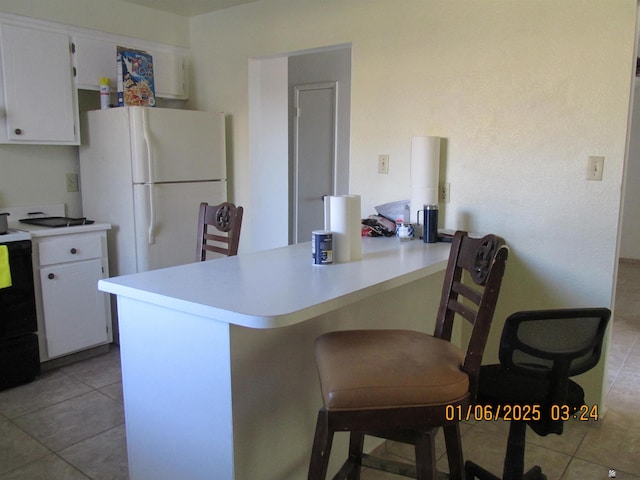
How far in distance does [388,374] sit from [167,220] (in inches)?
98.7

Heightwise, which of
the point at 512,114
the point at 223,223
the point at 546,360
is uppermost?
the point at 512,114

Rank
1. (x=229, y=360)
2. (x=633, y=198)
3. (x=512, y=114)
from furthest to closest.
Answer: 1. (x=633, y=198)
2. (x=512, y=114)
3. (x=229, y=360)

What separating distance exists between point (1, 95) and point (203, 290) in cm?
224

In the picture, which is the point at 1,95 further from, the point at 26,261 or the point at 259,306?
the point at 259,306

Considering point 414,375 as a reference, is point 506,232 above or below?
above

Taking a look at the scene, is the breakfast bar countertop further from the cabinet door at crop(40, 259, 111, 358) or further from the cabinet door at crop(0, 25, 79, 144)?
the cabinet door at crop(0, 25, 79, 144)

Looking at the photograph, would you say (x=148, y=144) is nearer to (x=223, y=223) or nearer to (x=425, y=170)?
(x=223, y=223)

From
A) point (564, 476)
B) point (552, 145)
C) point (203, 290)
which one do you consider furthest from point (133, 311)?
point (552, 145)

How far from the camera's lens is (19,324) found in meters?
2.93

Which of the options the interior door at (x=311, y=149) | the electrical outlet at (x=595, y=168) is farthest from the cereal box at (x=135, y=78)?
the electrical outlet at (x=595, y=168)

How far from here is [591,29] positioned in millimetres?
2396

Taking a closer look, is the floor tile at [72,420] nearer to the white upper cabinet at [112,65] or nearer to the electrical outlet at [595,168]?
the white upper cabinet at [112,65]

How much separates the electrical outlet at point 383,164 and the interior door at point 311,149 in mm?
1687

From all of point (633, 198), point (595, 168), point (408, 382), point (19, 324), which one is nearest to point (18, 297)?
point (19, 324)
